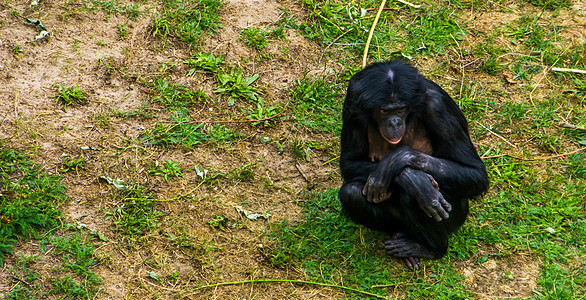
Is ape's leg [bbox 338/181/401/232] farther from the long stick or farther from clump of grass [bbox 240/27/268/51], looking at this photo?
clump of grass [bbox 240/27/268/51]

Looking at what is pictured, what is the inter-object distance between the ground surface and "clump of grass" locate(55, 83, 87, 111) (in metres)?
0.07

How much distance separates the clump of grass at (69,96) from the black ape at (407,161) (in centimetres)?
336

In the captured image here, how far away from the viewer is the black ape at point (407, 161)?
17.9 feet

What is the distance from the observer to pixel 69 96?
737 cm

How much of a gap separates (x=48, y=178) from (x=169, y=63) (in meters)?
2.25

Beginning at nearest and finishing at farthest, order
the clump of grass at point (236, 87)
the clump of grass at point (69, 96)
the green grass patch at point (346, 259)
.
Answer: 1. the green grass patch at point (346, 259)
2. the clump of grass at point (69, 96)
3. the clump of grass at point (236, 87)

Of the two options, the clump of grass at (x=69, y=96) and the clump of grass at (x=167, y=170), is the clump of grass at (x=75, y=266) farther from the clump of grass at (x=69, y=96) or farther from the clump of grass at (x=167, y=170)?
the clump of grass at (x=69, y=96)

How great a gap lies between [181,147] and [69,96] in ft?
5.07

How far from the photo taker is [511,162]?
7137 millimetres

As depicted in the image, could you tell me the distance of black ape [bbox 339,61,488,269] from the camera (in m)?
5.46

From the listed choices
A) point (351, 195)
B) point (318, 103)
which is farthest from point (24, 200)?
point (318, 103)

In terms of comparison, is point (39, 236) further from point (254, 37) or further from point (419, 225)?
point (254, 37)

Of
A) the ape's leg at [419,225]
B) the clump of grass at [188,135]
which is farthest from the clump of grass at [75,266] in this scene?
the ape's leg at [419,225]

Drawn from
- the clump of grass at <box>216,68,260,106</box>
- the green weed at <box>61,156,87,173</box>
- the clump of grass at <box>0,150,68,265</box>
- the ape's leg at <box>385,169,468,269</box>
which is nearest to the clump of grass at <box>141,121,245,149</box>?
the clump of grass at <box>216,68,260,106</box>
